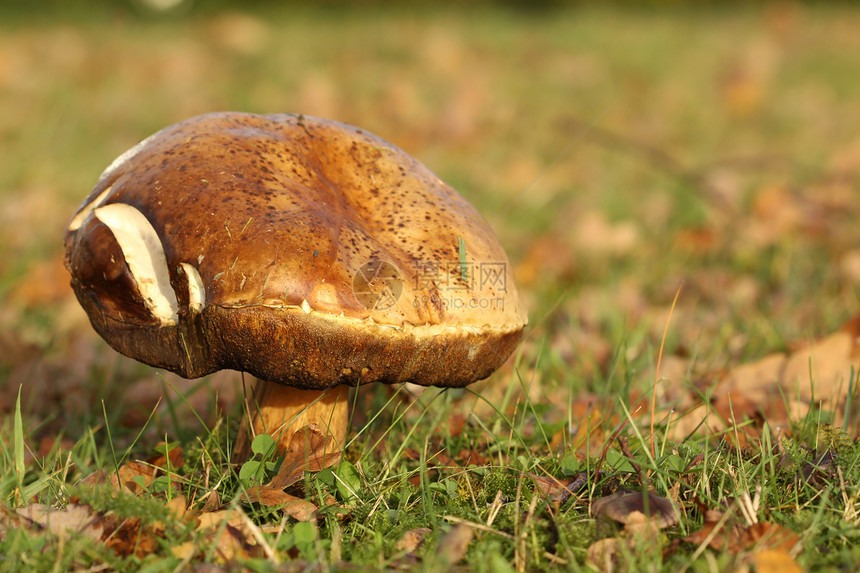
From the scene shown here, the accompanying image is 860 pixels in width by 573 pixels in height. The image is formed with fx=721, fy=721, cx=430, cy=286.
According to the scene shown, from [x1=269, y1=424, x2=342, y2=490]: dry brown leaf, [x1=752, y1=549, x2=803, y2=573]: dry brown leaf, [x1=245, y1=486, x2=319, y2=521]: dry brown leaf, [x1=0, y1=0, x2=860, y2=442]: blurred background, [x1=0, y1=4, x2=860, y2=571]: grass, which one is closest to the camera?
[x1=752, y1=549, x2=803, y2=573]: dry brown leaf

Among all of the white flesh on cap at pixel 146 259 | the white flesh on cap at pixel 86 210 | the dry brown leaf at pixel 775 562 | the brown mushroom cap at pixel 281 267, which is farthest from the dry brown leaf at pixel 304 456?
the dry brown leaf at pixel 775 562

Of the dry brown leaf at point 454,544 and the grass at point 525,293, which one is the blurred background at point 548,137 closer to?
the grass at point 525,293

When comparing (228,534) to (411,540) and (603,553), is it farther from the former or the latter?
(603,553)

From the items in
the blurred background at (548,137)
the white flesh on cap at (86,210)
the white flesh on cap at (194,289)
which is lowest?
the blurred background at (548,137)

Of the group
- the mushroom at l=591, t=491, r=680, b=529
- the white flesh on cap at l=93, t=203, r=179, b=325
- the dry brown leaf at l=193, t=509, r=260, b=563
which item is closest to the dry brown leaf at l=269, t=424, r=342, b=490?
the dry brown leaf at l=193, t=509, r=260, b=563

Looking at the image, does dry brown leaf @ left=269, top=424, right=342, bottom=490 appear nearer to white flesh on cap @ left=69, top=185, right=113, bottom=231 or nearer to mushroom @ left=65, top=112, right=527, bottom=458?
mushroom @ left=65, top=112, right=527, bottom=458

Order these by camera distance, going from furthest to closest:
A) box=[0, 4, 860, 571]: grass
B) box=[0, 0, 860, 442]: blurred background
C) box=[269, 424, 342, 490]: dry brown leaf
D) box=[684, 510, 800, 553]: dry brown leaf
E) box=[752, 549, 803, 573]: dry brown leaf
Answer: box=[0, 0, 860, 442]: blurred background, box=[269, 424, 342, 490]: dry brown leaf, box=[0, 4, 860, 571]: grass, box=[684, 510, 800, 553]: dry brown leaf, box=[752, 549, 803, 573]: dry brown leaf

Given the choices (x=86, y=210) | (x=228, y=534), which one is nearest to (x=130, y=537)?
(x=228, y=534)
